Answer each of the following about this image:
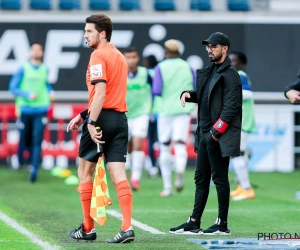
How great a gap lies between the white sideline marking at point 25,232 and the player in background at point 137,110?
12.6 ft

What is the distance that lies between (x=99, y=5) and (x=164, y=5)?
1.52 meters

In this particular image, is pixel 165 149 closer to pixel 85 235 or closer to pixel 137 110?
pixel 137 110

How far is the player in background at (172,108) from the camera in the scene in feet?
42.2

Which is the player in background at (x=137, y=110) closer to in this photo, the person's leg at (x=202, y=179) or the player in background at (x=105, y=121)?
the person's leg at (x=202, y=179)

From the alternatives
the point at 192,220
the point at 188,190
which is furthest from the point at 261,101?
the point at 192,220

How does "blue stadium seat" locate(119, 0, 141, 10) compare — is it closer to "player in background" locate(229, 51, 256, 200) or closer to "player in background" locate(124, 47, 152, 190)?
"player in background" locate(124, 47, 152, 190)

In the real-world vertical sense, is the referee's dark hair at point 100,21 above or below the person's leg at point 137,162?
above

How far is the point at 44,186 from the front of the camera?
14.7 meters

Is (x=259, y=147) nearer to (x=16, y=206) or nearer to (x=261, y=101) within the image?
(x=261, y=101)

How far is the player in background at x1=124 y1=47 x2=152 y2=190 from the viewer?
45.1 feet

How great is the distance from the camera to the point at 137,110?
14.0 metres

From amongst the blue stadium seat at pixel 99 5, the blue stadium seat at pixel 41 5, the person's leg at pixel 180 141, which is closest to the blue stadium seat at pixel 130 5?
the blue stadium seat at pixel 99 5

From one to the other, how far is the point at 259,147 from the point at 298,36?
8.81 feet

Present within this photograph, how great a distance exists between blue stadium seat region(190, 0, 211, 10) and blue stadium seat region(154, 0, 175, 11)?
50cm
